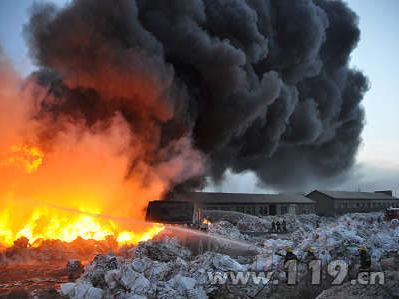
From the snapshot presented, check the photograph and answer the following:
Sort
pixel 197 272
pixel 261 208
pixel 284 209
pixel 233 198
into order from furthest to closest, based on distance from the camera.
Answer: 1. pixel 284 209
2. pixel 261 208
3. pixel 233 198
4. pixel 197 272

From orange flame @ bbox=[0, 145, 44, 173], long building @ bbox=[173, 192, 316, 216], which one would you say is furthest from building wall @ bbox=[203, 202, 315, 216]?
orange flame @ bbox=[0, 145, 44, 173]

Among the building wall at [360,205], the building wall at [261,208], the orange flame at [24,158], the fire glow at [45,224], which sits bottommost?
the fire glow at [45,224]

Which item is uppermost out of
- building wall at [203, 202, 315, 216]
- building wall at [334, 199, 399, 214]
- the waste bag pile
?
building wall at [334, 199, 399, 214]

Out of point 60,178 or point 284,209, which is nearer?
point 60,178

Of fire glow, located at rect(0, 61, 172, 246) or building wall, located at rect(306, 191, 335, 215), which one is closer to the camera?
fire glow, located at rect(0, 61, 172, 246)

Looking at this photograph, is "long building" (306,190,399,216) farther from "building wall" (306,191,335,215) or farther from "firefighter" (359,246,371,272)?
"firefighter" (359,246,371,272)

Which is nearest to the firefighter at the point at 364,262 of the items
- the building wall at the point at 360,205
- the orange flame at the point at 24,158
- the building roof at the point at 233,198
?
the orange flame at the point at 24,158

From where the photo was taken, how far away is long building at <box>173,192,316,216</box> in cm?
3759

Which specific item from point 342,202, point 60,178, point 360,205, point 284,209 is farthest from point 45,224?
point 360,205

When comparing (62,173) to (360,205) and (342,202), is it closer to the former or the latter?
(342,202)

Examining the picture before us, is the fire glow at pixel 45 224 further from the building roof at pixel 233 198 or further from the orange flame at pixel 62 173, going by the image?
the building roof at pixel 233 198

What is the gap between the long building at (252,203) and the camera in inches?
1480

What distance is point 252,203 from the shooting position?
4172 centimetres

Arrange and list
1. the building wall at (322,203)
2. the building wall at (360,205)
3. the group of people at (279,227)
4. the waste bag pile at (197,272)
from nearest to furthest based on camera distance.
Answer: the waste bag pile at (197,272) < the group of people at (279,227) < the building wall at (322,203) < the building wall at (360,205)
